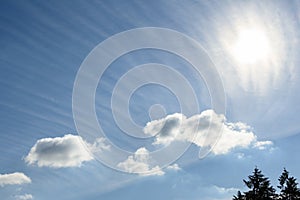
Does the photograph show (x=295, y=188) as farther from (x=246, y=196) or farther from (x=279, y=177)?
(x=246, y=196)

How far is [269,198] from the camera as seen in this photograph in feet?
217

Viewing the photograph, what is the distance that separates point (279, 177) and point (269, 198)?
3.85 metres

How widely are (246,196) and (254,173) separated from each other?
12.7 ft

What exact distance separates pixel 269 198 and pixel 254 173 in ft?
14.8

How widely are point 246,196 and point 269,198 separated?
3.64 meters

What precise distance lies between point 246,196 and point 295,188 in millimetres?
7601

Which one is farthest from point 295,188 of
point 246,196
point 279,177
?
point 246,196

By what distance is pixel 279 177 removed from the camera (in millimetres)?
67375

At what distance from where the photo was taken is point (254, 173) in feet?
224

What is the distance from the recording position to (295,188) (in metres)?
65.9

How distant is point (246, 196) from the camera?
67812 mm

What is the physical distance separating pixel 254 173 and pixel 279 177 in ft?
12.7
